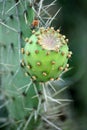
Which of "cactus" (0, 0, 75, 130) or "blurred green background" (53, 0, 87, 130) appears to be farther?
"blurred green background" (53, 0, 87, 130)

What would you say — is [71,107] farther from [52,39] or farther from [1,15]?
[52,39]

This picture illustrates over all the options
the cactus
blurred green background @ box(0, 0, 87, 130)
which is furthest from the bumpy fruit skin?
blurred green background @ box(0, 0, 87, 130)

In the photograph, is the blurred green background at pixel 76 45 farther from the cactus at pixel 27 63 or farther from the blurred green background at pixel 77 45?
the cactus at pixel 27 63

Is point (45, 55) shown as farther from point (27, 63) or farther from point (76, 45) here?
point (76, 45)

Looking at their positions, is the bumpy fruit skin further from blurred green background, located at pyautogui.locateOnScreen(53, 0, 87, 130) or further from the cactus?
blurred green background, located at pyautogui.locateOnScreen(53, 0, 87, 130)

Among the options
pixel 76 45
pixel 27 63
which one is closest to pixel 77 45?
pixel 76 45

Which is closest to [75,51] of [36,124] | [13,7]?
[36,124]

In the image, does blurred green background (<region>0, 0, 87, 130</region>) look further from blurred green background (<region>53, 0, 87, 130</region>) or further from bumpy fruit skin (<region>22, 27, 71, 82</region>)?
bumpy fruit skin (<region>22, 27, 71, 82</region>)

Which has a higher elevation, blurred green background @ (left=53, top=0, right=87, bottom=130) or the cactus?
blurred green background @ (left=53, top=0, right=87, bottom=130)
